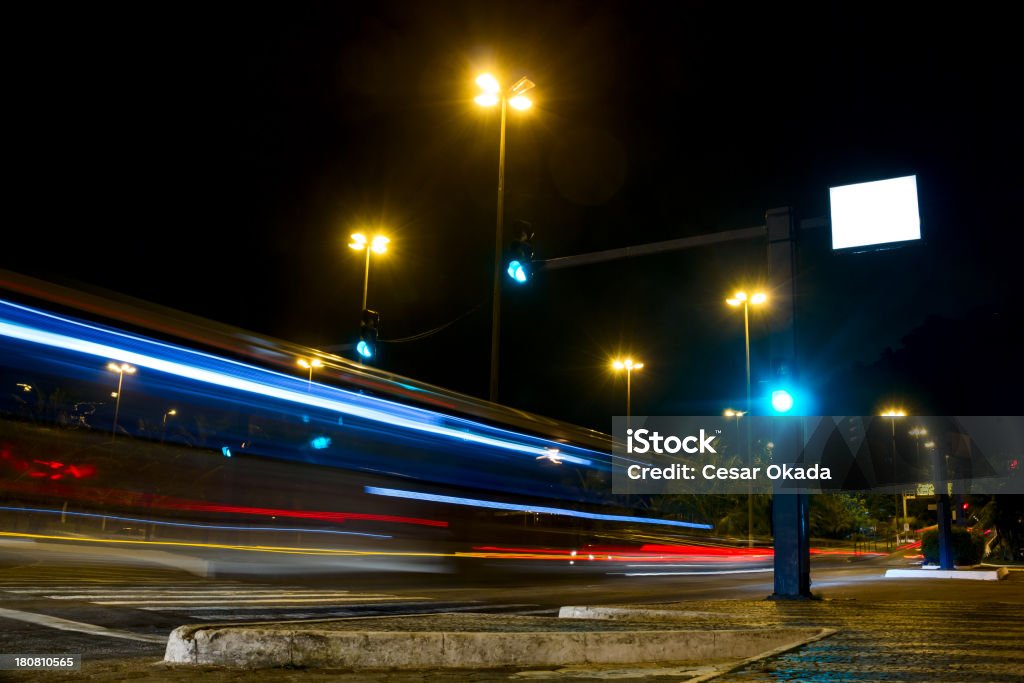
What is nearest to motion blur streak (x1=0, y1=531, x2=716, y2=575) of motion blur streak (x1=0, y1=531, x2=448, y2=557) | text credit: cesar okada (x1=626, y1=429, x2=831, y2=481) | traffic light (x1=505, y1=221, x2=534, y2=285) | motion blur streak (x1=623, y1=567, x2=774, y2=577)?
motion blur streak (x1=0, y1=531, x2=448, y2=557)

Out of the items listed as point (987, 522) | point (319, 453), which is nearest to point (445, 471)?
point (319, 453)

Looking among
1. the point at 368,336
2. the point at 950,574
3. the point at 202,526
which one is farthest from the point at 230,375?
the point at 950,574

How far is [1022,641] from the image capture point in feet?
25.8

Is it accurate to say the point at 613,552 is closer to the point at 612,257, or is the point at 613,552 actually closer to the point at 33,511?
the point at 612,257

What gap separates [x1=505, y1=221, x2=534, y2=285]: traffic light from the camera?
48.1ft

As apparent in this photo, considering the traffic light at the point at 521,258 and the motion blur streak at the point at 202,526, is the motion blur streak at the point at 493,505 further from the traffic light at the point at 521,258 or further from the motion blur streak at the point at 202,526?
the traffic light at the point at 521,258

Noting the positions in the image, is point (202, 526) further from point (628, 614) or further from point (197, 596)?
point (628, 614)

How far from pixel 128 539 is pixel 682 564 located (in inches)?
780

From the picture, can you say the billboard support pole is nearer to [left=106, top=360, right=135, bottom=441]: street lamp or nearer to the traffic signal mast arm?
the traffic signal mast arm

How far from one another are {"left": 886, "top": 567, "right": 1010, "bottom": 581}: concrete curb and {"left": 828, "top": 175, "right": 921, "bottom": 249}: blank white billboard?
14731 millimetres

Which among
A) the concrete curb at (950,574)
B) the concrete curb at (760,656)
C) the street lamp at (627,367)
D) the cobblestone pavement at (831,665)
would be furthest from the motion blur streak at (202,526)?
the street lamp at (627,367)

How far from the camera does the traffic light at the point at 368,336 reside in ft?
61.6

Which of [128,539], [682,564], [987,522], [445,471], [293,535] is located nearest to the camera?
[128,539]

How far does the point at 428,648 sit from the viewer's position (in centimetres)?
657
